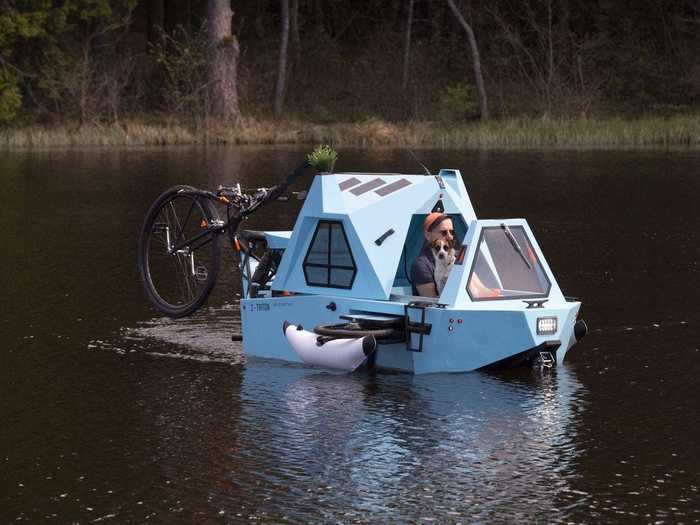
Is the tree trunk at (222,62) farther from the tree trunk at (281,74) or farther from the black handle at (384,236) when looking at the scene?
the black handle at (384,236)

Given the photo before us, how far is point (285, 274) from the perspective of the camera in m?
14.1

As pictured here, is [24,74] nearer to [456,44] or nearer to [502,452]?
[456,44]

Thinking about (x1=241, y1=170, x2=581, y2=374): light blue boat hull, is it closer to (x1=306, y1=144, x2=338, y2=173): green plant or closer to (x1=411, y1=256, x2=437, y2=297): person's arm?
(x1=411, y1=256, x2=437, y2=297): person's arm

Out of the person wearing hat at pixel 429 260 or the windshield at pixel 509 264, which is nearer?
the windshield at pixel 509 264

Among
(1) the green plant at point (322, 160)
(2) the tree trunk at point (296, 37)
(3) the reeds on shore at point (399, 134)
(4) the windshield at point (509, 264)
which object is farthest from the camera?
(2) the tree trunk at point (296, 37)

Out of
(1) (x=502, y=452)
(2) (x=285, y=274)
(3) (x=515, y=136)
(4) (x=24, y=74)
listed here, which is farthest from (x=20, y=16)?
(1) (x=502, y=452)

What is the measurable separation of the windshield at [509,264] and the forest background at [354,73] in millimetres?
34914

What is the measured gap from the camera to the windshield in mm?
13492

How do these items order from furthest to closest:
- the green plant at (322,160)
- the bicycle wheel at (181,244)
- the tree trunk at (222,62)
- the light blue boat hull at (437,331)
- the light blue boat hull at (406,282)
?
1. the tree trunk at (222,62)
2. the bicycle wheel at (181,244)
3. the green plant at (322,160)
4. the light blue boat hull at (406,282)
5. the light blue boat hull at (437,331)

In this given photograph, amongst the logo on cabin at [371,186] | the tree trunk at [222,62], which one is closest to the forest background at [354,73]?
the tree trunk at [222,62]

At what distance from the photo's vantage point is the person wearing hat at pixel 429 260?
45.0 feet

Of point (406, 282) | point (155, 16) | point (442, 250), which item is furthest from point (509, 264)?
point (155, 16)

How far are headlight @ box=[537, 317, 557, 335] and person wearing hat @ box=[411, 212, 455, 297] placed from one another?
1.26 m

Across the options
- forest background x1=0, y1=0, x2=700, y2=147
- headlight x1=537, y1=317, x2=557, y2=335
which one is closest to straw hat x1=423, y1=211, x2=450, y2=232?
headlight x1=537, y1=317, x2=557, y2=335
